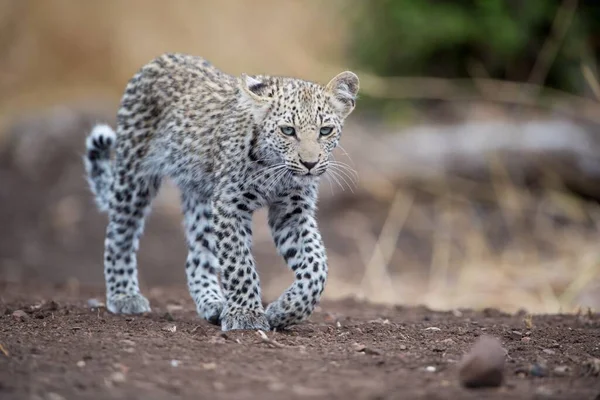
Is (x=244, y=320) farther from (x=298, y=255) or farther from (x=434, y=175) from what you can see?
(x=434, y=175)

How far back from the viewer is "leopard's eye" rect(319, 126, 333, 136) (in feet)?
20.4

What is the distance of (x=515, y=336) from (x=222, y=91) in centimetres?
292

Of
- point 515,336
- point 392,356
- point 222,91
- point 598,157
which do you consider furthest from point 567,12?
point 392,356

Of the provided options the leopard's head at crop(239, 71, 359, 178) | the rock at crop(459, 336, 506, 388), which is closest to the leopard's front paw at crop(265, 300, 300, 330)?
the leopard's head at crop(239, 71, 359, 178)

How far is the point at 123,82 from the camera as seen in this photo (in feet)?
62.3

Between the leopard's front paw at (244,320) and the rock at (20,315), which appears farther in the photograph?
the rock at (20,315)

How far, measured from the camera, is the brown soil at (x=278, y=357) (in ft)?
14.3

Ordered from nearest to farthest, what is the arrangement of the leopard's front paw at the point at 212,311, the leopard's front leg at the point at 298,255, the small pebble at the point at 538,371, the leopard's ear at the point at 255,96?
the small pebble at the point at 538,371
the leopard's front leg at the point at 298,255
the leopard's ear at the point at 255,96
the leopard's front paw at the point at 212,311

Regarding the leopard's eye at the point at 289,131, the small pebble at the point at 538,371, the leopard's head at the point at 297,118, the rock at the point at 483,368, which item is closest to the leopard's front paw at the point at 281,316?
the leopard's head at the point at 297,118

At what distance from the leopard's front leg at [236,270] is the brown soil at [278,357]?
0.57 feet

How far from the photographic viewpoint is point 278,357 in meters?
5.08

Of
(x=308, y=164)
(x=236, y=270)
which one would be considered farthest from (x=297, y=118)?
(x=236, y=270)

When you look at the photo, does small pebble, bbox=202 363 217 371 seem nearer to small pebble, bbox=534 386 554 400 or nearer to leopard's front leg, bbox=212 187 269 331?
leopard's front leg, bbox=212 187 269 331

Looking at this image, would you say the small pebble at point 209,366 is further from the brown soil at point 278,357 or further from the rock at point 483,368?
the rock at point 483,368
